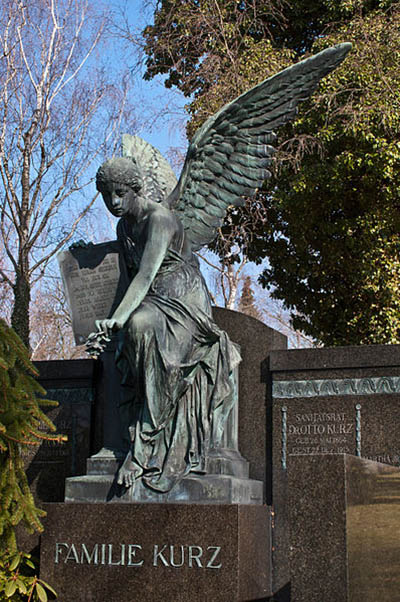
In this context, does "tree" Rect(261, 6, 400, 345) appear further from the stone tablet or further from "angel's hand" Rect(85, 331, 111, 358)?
"angel's hand" Rect(85, 331, 111, 358)

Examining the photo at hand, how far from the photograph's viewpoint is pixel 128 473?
6.12 metres

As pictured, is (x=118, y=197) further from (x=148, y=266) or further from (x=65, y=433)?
(x=65, y=433)

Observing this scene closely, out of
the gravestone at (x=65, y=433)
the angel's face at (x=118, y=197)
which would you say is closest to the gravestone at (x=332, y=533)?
the angel's face at (x=118, y=197)

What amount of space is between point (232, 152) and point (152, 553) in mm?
3618

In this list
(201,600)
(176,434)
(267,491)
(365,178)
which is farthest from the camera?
(365,178)

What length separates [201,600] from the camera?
5.71m

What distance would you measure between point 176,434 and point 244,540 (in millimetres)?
973

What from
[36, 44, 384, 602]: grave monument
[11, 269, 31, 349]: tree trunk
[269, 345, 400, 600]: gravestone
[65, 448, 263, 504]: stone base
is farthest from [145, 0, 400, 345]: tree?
[65, 448, 263, 504]: stone base

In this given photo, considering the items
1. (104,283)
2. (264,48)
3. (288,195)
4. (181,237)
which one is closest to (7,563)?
(104,283)

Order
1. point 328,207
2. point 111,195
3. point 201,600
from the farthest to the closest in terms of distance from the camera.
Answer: point 328,207, point 111,195, point 201,600

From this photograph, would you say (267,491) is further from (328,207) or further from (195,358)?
(328,207)

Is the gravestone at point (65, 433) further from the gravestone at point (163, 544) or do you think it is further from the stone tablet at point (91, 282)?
the gravestone at point (163, 544)

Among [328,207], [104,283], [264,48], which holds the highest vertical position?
[264,48]

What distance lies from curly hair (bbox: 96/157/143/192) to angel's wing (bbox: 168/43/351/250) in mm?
771
